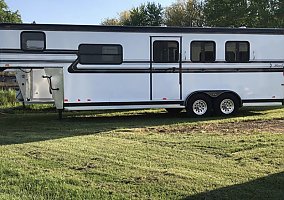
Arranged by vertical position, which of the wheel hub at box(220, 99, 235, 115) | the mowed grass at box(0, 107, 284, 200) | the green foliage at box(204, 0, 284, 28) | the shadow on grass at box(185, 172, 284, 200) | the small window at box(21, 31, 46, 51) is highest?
the green foliage at box(204, 0, 284, 28)

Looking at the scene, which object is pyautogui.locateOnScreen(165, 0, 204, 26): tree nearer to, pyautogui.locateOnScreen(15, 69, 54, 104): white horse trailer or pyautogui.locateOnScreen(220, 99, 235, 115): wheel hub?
pyautogui.locateOnScreen(220, 99, 235, 115): wheel hub

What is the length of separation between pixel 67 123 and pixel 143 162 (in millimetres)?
5804

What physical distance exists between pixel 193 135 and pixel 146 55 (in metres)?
4.14

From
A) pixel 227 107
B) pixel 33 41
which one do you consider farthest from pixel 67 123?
pixel 227 107

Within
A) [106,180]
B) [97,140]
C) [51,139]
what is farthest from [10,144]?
[106,180]

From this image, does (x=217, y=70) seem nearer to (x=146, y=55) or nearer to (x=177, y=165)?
(x=146, y=55)

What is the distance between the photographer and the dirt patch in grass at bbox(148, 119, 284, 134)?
960cm

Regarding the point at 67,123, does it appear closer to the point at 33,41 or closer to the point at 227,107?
the point at 33,41

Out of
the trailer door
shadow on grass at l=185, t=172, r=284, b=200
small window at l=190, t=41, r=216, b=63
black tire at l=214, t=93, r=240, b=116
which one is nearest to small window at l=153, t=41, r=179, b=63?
the trailer door

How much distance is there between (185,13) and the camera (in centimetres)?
4750

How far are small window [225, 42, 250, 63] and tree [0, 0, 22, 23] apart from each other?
107 ft

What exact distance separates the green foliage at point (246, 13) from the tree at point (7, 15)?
19844 mm

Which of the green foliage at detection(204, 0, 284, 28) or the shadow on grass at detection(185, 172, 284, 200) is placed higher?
the green foliage at detection(204, 0, 284, 28)

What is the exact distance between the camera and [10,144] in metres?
7.93
